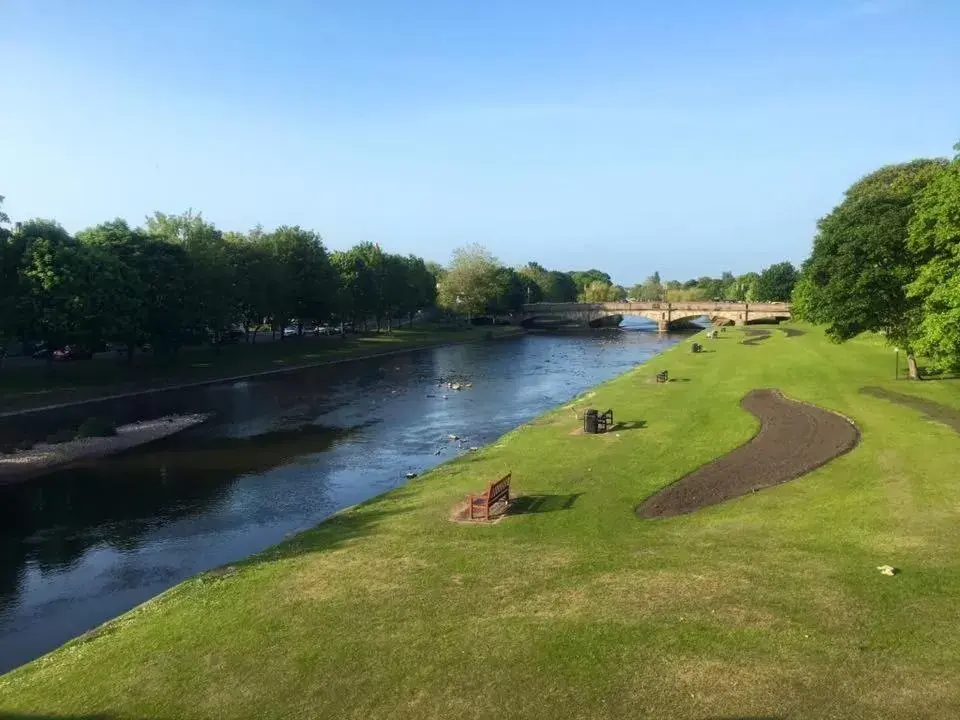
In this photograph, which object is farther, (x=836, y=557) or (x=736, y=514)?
(x=736, y=514)

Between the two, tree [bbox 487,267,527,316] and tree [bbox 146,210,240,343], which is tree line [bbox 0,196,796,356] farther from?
tree [bbox 487,267,527,316]

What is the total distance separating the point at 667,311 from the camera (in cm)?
16988

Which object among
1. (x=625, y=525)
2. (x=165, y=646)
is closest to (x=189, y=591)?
(x=165, y=646)

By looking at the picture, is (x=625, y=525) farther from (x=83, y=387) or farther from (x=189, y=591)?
(x=83, y=387)

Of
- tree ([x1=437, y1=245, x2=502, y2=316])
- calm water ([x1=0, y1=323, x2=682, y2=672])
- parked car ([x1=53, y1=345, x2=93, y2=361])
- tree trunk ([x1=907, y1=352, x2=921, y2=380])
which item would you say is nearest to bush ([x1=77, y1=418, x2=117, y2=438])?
calm water ([x1=0, y1=323, x2=682, y2=672])

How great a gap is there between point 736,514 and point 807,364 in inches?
1741

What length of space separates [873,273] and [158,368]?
231ft

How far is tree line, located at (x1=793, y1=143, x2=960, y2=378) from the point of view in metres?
35.8

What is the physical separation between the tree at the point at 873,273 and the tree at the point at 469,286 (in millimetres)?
113574

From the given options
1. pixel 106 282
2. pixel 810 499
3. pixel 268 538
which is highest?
pixel 106 282

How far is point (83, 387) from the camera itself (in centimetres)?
6781

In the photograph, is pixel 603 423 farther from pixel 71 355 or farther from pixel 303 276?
pixel 303 276

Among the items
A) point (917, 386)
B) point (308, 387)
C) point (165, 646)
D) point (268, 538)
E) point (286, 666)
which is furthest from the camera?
point (308, 387)

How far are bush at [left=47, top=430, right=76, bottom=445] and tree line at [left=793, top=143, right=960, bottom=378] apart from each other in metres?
53.8
